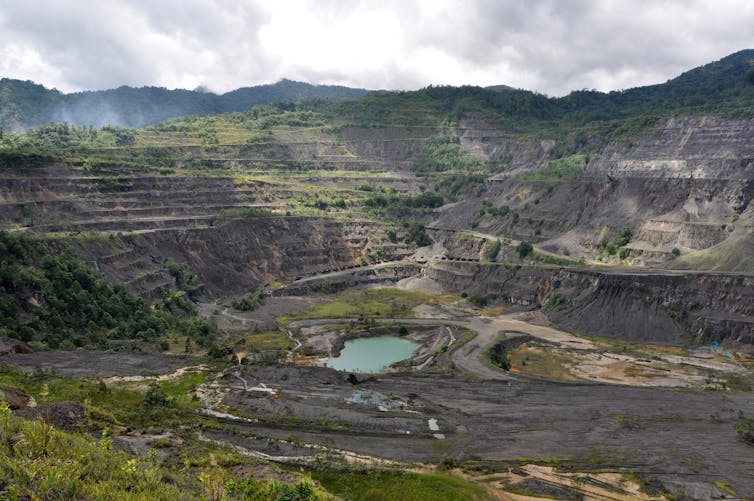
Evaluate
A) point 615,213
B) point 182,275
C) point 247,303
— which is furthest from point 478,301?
point 182,275

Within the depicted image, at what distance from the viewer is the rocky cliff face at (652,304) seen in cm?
7150

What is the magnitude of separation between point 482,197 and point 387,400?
95.8 meters

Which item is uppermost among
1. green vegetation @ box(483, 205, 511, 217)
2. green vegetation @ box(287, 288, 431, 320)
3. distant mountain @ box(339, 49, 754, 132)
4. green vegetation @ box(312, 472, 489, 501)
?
distant mountain @ box(339, 49, 754, 132)

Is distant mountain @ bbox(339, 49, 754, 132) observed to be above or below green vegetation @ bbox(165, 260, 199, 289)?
above

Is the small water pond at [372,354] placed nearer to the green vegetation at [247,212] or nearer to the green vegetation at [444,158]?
the green vegetation at [247,212]

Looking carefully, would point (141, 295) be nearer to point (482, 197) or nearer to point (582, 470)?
point (582, 470)

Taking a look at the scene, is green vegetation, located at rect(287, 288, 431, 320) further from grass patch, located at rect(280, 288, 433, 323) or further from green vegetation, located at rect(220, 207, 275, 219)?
green vegetation, located at rect(220, 207, 275, 219)

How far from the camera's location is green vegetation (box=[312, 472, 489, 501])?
114 ft

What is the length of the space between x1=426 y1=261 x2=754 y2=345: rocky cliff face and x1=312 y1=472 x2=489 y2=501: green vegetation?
46.0 meters

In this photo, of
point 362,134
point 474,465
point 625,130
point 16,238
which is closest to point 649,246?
point 625,130

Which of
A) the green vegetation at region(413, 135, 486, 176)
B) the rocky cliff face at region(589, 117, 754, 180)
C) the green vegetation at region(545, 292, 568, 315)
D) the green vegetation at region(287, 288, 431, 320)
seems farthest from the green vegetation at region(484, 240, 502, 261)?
the green vegetation at region(413, 135, 486, 176)

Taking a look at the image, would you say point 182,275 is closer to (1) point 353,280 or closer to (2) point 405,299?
(1) point 353,280

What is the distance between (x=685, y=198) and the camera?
100000 millimetres

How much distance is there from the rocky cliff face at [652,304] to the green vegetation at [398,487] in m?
46.0
